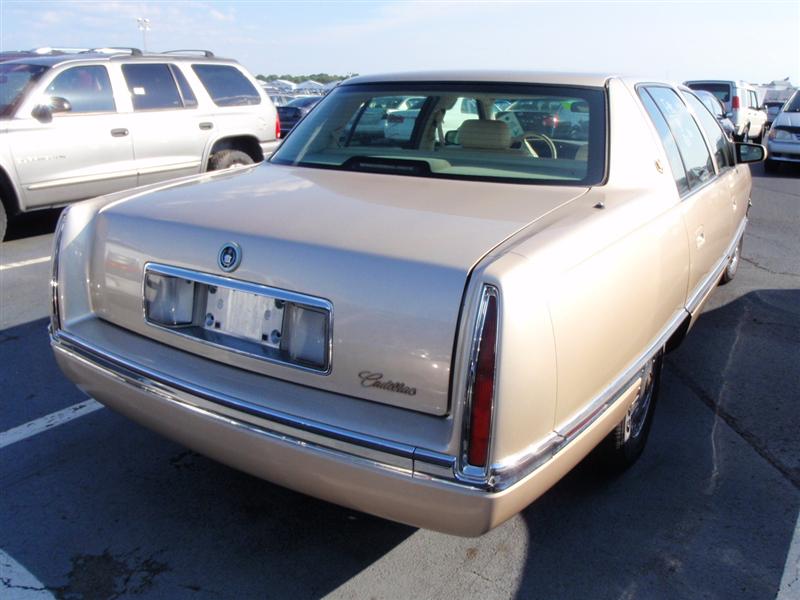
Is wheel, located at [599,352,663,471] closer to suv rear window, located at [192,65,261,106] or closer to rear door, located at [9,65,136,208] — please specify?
rear door, located at [9,65,136,208]

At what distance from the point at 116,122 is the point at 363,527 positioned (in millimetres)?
6346

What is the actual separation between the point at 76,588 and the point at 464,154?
232cm

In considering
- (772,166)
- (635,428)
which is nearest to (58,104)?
(635,428)

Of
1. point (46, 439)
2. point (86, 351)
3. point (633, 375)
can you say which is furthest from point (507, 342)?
point (46, 439)

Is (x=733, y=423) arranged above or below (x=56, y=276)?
below

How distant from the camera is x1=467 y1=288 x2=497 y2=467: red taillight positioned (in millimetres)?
2035

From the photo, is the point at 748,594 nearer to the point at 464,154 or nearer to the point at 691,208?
the point at 691,208

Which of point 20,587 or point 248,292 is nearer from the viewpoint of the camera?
point 248,292

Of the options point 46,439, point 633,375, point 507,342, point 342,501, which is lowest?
point 46,439

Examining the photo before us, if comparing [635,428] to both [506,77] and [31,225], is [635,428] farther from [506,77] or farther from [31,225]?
[31,225]

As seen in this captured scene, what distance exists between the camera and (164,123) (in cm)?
837

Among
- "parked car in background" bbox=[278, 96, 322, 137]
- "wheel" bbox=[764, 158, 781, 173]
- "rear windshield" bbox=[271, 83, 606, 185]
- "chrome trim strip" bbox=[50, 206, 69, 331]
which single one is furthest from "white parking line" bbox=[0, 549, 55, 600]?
"parked car in background" bbox=[278, 96, 322, 137]

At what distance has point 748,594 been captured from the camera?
2615mm

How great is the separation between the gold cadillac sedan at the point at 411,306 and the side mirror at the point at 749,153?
75.6 inches
